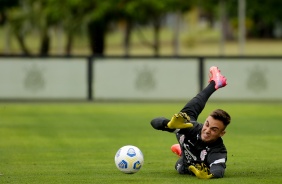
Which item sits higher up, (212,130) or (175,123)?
(175,123)

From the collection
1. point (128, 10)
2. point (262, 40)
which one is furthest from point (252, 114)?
point (262, 40)

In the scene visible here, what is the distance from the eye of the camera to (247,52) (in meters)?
88.5

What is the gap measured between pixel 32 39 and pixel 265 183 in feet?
340

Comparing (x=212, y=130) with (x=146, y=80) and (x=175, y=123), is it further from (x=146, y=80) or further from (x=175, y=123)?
(x=146, y=80)

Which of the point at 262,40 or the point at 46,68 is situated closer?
the point at 46,68

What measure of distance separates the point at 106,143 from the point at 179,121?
7388 mm

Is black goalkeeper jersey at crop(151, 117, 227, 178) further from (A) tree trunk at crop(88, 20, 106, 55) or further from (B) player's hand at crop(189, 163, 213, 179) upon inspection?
(A) tree trunk at crop(88, 20, 106, 55)

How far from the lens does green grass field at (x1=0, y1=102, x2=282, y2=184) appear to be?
13.8 meters

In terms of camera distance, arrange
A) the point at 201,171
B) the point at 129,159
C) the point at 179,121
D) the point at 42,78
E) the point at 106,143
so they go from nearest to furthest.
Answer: the point at 179,121
the point at 201,171
the point at 129,159
the point at 106,143
the point at 42,78

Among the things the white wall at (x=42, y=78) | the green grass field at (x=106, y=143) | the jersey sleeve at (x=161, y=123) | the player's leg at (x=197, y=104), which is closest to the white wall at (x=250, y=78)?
the green grass field at (x=106, y=143)

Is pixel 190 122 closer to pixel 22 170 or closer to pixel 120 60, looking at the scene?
pixel 22 170

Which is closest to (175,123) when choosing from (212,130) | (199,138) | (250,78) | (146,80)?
(212,130)

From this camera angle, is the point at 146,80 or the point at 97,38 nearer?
the point at 146,80

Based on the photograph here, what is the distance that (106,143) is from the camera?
66.6 ft
